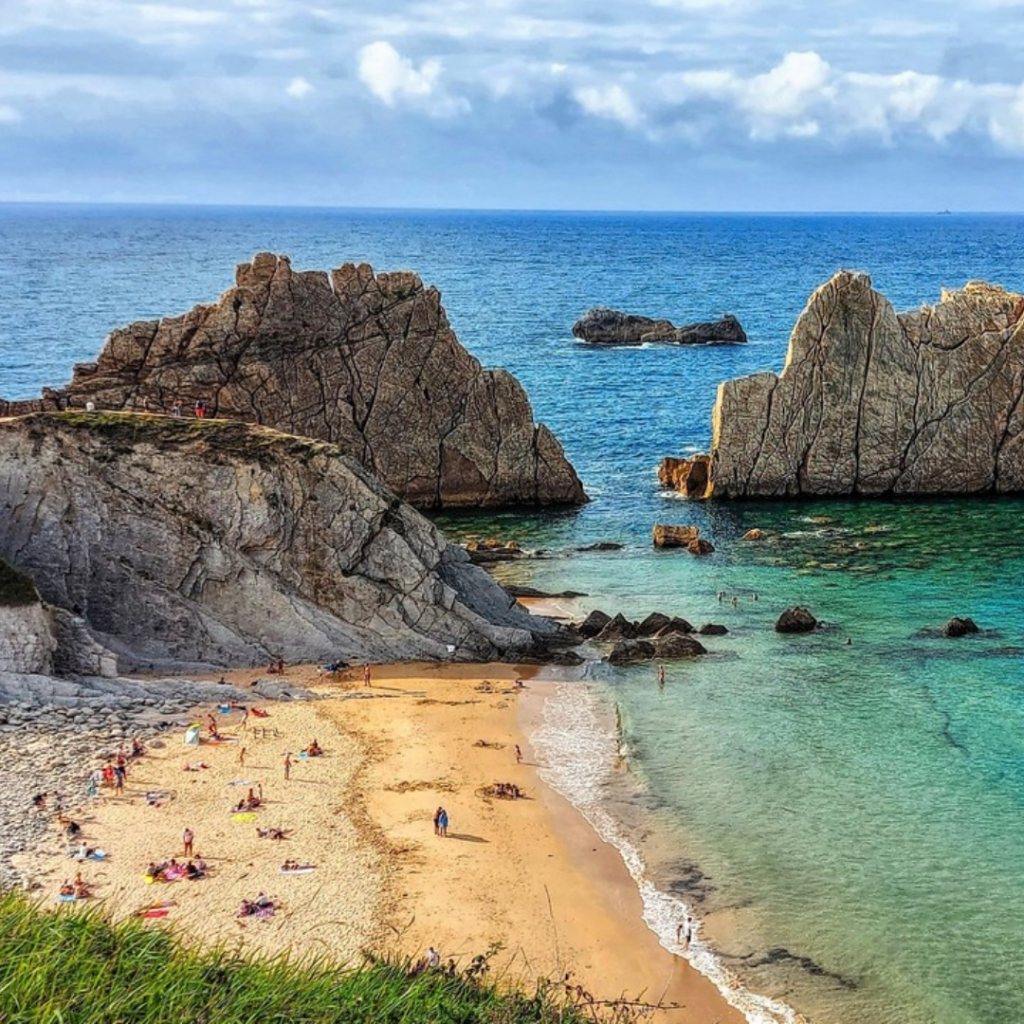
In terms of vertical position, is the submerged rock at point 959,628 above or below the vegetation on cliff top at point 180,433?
below

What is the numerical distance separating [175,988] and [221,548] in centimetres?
3448

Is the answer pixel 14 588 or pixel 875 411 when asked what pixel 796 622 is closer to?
pixel 875 411

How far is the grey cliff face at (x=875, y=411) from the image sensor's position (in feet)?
279

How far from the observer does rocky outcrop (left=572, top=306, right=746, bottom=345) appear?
509ft

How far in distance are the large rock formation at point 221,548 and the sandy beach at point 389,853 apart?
6.07 m

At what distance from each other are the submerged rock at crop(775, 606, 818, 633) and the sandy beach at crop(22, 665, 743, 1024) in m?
15.5

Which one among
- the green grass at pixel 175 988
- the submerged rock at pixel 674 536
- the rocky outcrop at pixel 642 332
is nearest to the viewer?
the green grass at pixel 175 988

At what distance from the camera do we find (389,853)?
3959cm

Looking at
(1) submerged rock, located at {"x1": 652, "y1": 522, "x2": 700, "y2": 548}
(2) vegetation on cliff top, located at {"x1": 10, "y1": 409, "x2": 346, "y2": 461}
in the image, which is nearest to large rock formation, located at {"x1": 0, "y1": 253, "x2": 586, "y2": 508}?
(1) submerged rock, located at {"x1": 652, "y1": 522, "x2": 700, "y2": 548}

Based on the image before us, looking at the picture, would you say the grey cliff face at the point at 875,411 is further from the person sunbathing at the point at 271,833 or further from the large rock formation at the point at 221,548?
the person sunbathing at the point at 271,833

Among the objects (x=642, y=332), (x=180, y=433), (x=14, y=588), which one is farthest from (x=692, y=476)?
(x=642, y=332)

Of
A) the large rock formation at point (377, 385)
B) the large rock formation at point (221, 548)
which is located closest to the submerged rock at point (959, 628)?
the large rock formation at point (221, 548)

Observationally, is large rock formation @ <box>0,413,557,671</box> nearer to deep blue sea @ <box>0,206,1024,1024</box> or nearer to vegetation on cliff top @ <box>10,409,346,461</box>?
vegetation on cliff top @ <box>10,409,346,461</box>

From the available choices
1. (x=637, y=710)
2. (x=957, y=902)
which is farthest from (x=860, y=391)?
(x=957, y=902)
